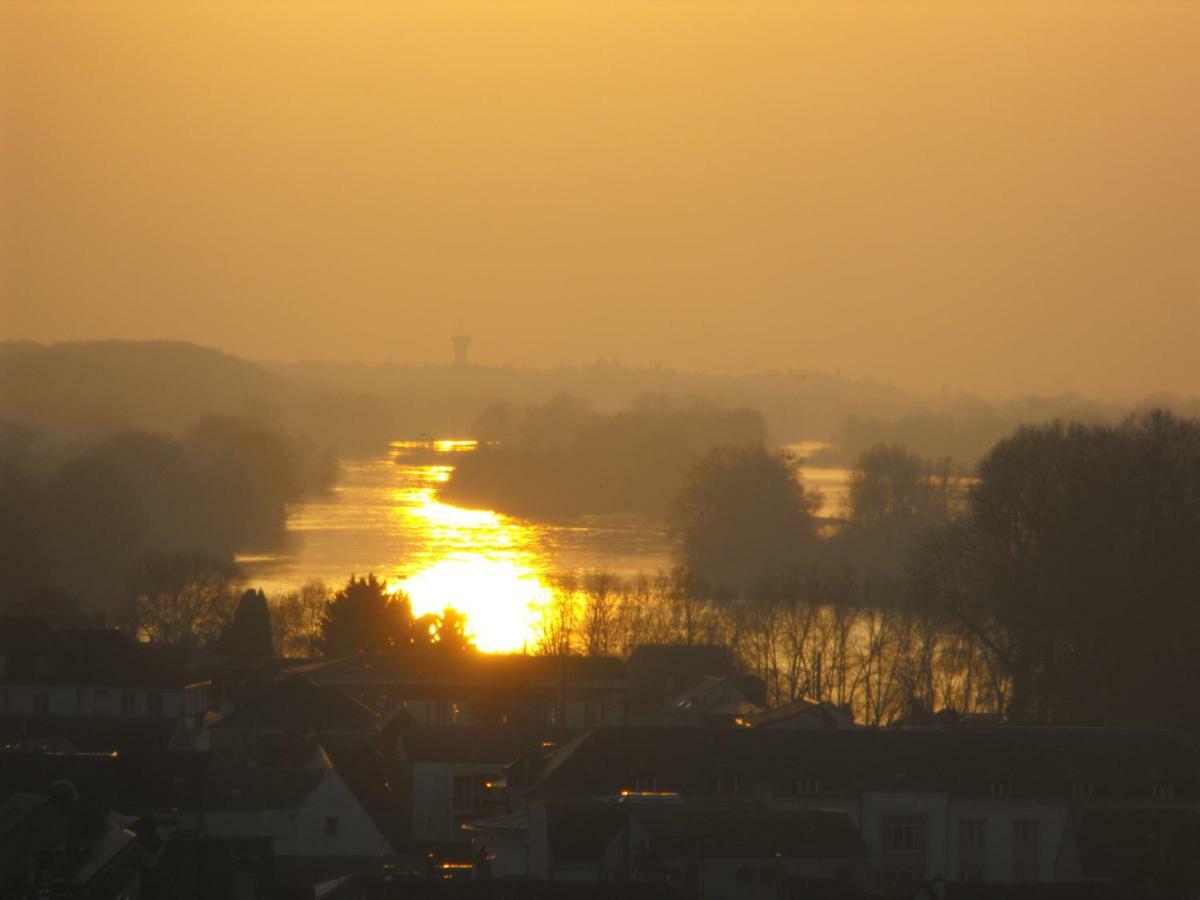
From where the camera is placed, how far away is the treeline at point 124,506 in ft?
112

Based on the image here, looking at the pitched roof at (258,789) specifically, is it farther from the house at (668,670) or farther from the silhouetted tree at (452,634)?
the silhouetted tree at (452,634)

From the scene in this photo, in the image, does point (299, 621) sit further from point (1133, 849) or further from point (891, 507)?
point (891, 507)

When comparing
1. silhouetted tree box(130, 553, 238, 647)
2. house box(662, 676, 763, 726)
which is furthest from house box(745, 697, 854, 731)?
silhouetted tree box(130, 553, 238, 647)

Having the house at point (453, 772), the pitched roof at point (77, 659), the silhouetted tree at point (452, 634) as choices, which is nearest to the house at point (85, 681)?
the pitched roof at point (77, 659)

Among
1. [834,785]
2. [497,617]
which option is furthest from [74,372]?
[834,785]

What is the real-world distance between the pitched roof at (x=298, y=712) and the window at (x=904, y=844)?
5.00 metres

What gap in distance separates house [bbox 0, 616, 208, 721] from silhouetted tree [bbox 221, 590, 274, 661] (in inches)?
181

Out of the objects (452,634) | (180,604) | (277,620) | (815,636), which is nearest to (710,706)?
(452,634)

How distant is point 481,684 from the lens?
22.0 metres

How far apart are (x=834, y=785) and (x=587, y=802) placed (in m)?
2.42

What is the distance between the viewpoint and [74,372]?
10744 cm

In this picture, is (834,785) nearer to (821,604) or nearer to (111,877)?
(111,877)

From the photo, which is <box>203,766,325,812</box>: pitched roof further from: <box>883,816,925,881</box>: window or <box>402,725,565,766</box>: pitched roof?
<box>883,816,925,881</box>: window

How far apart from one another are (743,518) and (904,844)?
96.8ft
